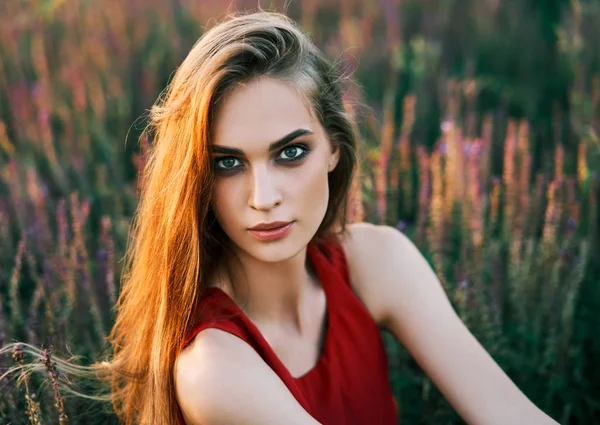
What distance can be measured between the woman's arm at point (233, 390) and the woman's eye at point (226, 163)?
0.43 metres

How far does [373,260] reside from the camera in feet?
7.47

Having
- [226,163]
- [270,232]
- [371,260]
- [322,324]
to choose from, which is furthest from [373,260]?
[226,163]

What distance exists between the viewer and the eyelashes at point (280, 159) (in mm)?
1868

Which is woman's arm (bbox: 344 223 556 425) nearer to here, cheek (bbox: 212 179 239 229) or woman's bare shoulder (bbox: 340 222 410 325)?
woman's bare shoulder (bbox: 340 222 410 325)

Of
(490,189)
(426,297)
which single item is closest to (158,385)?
(426,297)

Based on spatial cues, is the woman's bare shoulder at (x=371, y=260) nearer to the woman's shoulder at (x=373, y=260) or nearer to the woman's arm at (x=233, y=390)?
the woman's shoulder at (x=373, y=260)

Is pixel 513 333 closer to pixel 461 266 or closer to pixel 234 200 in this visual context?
pixel 461 266

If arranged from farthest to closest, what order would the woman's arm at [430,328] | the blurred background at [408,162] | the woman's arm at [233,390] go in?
the blurred background at [408,162]
the woman's arm at [430,328]
the woman's arm at [233,390]

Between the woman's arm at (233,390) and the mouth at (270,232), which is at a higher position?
the mouth at (270,232)

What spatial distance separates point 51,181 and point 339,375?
7.34 ft

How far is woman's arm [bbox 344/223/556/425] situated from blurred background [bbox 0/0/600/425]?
0.34 m

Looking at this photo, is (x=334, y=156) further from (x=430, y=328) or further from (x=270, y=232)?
(x=430, y=328)

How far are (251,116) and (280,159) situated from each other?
0.44 feet

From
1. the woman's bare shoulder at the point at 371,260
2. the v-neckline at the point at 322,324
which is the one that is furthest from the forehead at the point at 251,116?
the woman's bare shoulder at the point at 371,260
